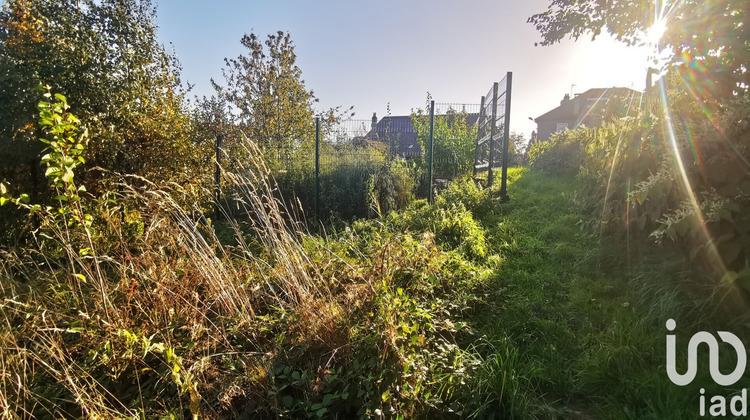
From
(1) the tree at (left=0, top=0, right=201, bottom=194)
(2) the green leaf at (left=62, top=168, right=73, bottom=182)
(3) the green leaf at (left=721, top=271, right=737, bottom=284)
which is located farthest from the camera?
(1) the tree at (left=0, top=0, right=201, bottom=194)

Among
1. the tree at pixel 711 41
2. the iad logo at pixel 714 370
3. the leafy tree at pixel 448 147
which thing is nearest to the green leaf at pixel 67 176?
the iad logo at pixel 714 370

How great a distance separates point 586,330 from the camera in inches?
96.8

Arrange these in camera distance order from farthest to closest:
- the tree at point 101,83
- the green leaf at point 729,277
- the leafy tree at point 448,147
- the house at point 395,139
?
the leafy tree at point 448,147
the house at point 395,139
the tree at point 101,83
the green leaf at point 729,277

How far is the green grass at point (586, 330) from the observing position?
1780mm

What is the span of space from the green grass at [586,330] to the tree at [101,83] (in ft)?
14.2

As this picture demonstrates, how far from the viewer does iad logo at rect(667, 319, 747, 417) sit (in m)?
1.63

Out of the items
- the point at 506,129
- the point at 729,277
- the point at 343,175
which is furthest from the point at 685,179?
the point at 343,175

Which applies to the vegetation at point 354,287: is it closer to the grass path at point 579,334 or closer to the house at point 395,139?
the grass path at point 579,334

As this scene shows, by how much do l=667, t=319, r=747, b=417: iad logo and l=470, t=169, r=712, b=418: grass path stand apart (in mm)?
47

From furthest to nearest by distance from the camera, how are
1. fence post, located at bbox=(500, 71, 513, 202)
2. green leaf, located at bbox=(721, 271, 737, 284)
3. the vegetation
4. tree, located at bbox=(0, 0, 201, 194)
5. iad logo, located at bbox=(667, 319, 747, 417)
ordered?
1. fence post, located at bbox=(500, 71, 513, 202)
2. tree, located at bbox=(0, 0, 201, 194)
3. green leaf, located at bbox=(721, 271, 737, 284)
4. the vegetation
5. iad logo, located at bbox=(667, 319, 747, 417)

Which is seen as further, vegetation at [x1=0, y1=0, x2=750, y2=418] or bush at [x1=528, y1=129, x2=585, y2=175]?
bush at [x1=528, y1=129, x2=585, y2=175]

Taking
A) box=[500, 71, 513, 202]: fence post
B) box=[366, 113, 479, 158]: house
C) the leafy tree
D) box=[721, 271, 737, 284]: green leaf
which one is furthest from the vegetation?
the leafy tree

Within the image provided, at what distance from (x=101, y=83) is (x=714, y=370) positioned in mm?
5919

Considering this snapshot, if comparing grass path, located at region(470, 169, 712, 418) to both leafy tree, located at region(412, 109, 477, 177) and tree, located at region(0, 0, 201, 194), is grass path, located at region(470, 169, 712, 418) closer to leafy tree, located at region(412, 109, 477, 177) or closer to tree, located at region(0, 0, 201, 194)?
tree, located at region(0, 0, 201, 194)
